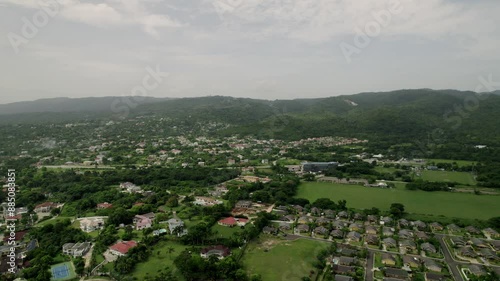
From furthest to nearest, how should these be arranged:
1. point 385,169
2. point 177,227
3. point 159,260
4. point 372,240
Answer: point 385,169, point 177,227, point 372,240, point 159,260

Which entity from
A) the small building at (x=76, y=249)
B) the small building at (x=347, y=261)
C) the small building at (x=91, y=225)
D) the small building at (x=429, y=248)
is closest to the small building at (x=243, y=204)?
the small building at (x=91, y=225)

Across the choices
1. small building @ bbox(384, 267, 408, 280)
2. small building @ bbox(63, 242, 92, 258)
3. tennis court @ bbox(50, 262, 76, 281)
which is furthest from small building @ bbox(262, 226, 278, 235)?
tennis court @ bbox(50, 262, 76, 281)

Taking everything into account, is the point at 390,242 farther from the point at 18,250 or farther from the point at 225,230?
the point at 18,250

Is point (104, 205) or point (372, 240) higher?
point (372, 240)

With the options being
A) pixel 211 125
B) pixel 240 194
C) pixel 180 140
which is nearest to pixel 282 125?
pixel 211 125

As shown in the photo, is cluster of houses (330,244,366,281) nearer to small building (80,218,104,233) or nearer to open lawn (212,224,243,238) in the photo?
open lawn (212,224,243,238)

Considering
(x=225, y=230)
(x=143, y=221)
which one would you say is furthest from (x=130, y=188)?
(x=225, y=230)
